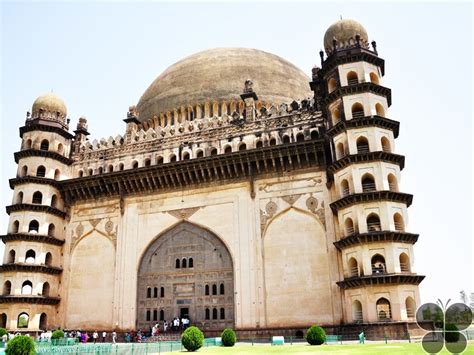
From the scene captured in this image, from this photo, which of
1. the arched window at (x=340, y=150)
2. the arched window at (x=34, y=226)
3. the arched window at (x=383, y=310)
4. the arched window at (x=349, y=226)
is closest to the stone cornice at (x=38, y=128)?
the arched window at (x=34, y=226)

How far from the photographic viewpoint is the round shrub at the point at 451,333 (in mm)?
5832

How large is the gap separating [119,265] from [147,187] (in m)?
4.14

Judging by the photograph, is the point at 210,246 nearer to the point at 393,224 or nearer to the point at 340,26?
the point at 393,224

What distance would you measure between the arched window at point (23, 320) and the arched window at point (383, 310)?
639 inches

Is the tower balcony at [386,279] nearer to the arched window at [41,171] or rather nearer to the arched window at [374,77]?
the arched window at [374,77]

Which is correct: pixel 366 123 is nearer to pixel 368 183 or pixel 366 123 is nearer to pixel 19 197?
pixel 368 183

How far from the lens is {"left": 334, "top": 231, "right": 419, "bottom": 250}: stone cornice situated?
714 inches

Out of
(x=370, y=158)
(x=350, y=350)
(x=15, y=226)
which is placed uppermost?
(x=370, y=158)

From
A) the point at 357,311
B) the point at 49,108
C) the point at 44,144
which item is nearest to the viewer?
the point at 357,311

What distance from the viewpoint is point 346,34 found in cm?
2262

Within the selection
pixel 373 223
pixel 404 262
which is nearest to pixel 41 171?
pixel 373 223

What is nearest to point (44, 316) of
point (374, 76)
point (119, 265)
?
point (119, 265)

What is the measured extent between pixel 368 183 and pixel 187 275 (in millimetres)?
9442

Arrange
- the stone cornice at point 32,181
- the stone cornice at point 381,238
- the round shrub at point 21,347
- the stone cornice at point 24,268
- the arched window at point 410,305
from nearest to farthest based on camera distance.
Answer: the round shrub at point 21,347 < the arched window at point 410,305 < the stone cornice at point 381,238 < the stone cornice at point 24,268 < the stone cornice at point 32,181
